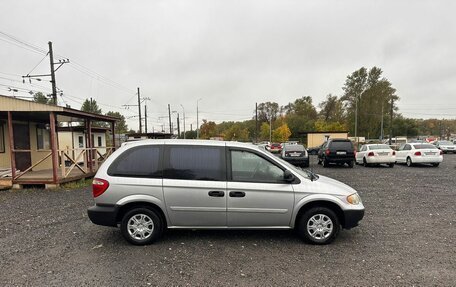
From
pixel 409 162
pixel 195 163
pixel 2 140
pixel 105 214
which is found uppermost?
pixel 2 140

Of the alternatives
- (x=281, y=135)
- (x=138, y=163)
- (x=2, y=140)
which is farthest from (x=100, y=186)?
(x=281, y=135)

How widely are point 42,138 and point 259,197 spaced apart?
13505 mm

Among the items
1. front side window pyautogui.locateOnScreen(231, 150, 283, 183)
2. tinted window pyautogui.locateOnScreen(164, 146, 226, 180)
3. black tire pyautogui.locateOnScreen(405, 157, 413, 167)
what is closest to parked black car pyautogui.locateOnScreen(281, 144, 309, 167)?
black tire pyautogui.locateOnScreen(405, 157, 413, 167)

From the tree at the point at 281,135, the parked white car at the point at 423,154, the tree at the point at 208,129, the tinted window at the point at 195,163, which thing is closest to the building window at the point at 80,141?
the tinted window at the point at 195,163

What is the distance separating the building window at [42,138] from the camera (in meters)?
13.1

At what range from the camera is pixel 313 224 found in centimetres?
433

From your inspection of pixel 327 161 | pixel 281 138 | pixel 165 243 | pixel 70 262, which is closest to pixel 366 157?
pixel 327 161

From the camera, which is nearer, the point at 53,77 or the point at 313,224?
the point at 313,224

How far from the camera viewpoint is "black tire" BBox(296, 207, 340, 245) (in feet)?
14.1

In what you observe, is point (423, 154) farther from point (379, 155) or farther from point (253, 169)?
point (253, 169)

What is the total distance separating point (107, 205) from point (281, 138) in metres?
62.1

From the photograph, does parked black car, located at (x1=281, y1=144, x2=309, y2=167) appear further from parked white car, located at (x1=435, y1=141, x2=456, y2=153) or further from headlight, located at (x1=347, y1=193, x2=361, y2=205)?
parked white car, located at (x1=435, y1=141, x2=456, y2=153)

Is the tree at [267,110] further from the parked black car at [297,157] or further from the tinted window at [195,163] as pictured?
the tinted window at [195,163]

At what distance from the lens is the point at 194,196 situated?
4.27 metres
